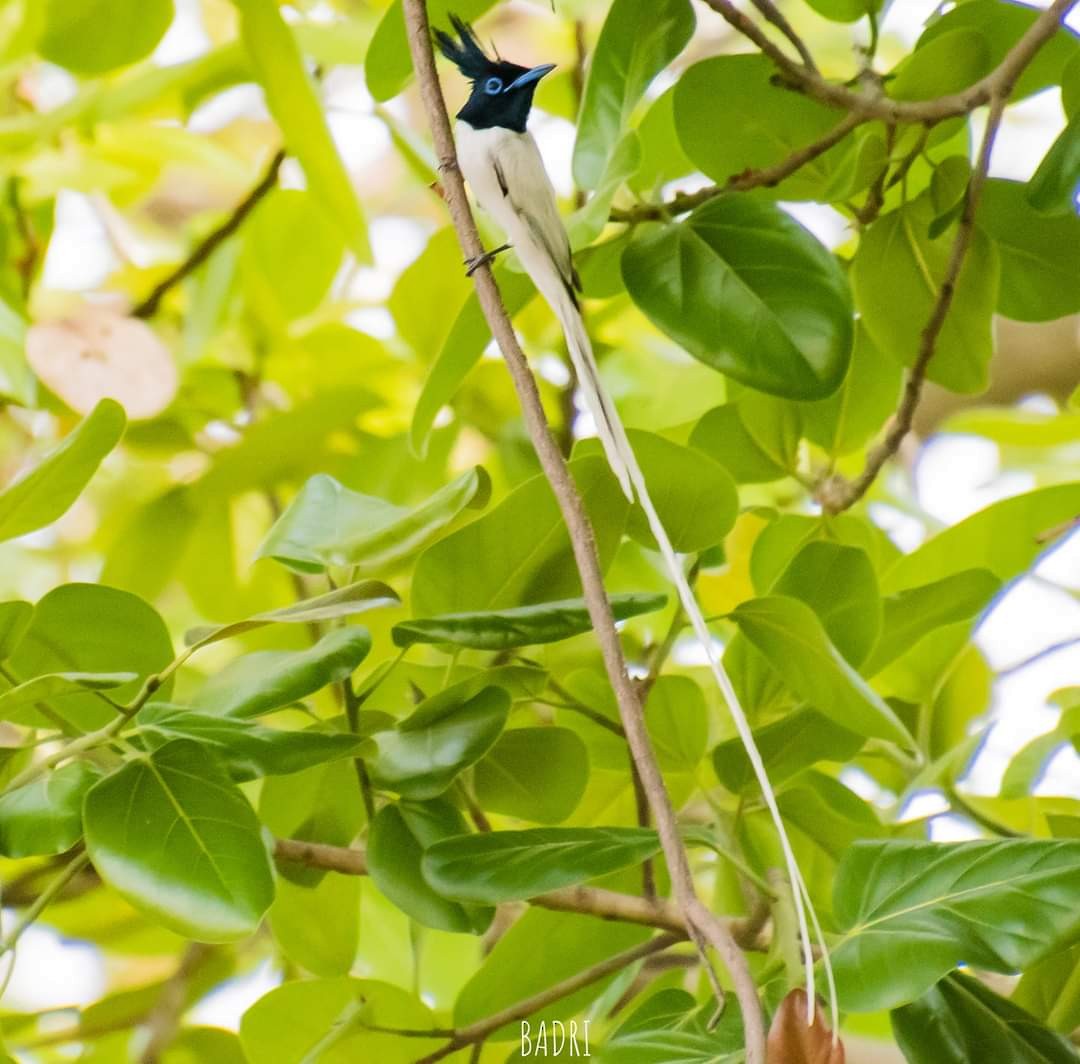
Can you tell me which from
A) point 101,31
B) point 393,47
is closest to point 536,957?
point 393,47

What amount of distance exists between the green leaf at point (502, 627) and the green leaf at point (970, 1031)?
0.20 metres

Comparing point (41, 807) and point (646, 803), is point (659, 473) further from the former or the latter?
point (41, 807)

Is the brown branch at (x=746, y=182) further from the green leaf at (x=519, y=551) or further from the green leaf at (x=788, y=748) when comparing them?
the green leaf at (x=788, y=748)

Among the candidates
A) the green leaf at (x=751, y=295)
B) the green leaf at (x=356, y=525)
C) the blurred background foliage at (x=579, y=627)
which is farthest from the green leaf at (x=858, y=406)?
the green leaf at (x=356, y=525)

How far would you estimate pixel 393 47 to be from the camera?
0.69 metres

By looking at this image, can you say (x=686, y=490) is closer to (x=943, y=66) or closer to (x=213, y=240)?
(x=943, y=66)

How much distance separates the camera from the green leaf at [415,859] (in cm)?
57

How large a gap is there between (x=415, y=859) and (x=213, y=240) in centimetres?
73

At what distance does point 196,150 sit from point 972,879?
0.91 metres

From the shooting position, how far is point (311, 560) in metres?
0.62

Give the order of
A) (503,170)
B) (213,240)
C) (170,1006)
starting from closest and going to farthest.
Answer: (503,170)
(170,1006)
(213,240)

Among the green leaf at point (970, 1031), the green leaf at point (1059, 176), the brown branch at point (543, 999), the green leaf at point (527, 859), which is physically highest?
the green leaf at point (1059, 176)

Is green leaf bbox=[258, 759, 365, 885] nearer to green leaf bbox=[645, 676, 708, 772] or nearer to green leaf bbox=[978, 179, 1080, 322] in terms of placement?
green leaf bbox=[645, 676, 708, 772]

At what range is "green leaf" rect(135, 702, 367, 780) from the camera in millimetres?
518
